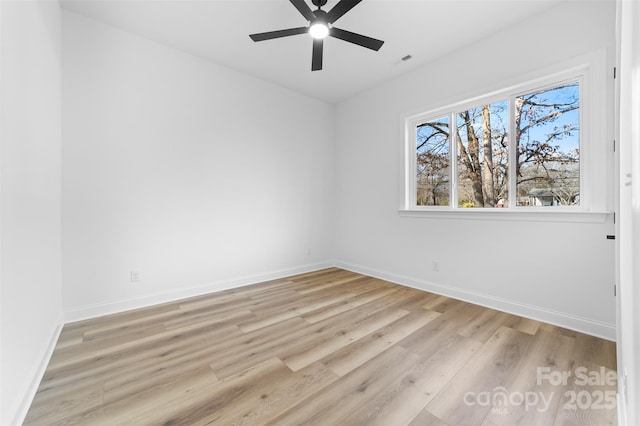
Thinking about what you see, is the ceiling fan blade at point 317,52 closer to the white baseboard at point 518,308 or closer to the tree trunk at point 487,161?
the tree trunk at point 487,161

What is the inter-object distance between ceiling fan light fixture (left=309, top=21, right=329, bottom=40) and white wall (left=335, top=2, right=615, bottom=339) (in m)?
1.69

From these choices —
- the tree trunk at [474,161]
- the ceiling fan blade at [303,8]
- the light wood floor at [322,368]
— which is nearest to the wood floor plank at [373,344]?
the light wood floor at [322,368]

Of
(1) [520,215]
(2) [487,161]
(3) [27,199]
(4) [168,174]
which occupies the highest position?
(2) [487,161]

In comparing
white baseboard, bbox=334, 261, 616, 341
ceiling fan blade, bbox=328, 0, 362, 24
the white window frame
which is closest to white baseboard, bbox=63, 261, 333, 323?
white baseboard, bbox=334, 261, 616, 341

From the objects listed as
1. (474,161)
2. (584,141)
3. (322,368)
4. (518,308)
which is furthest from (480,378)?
(474,161)

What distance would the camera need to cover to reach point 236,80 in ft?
11.3

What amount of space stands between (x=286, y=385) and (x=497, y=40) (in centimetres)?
361

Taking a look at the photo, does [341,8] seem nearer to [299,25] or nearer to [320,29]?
[320,29]

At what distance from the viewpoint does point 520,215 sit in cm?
250

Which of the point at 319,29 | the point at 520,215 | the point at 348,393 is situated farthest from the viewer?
the point at 520,215

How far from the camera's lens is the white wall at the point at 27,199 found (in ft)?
4.00

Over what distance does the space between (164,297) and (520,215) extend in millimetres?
3779

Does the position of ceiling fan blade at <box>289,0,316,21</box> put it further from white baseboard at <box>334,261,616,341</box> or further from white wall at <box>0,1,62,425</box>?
white baseboard at <box>334,261,616,341</box>

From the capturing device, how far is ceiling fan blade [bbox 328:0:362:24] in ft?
6.26
